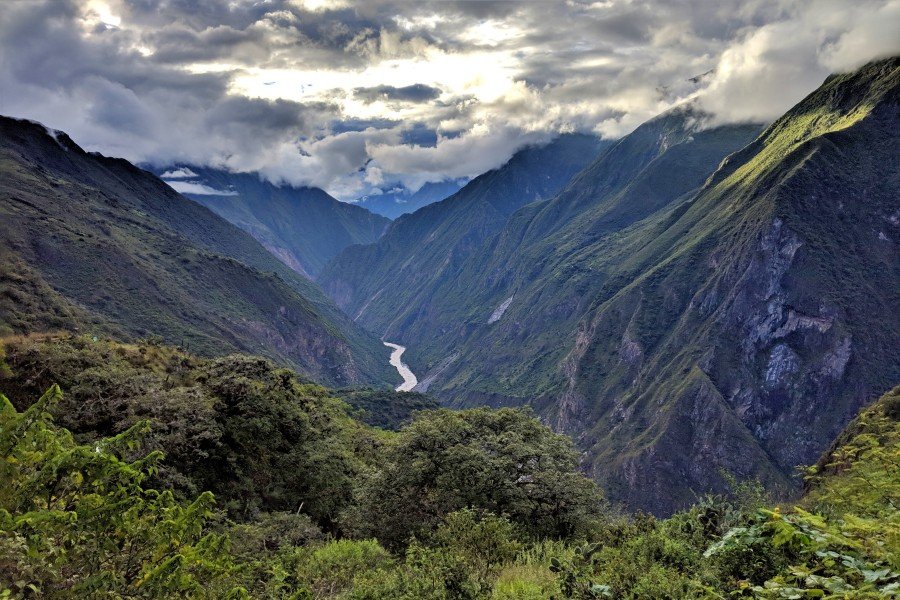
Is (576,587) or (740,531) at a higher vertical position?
(740,531)

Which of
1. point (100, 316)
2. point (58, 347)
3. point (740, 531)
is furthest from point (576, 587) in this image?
point (100, 316)

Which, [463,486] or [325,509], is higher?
[463,486]

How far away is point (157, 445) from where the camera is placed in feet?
84.1

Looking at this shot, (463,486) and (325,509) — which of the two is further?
(325,509)

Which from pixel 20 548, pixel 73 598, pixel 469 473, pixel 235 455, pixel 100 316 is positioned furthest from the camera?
pixel 100 316

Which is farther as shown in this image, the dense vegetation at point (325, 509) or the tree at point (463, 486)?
the tree at point (463, 486)

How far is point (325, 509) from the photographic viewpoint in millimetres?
32312

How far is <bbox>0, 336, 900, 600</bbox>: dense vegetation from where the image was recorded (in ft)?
23.5

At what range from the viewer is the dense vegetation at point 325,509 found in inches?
282

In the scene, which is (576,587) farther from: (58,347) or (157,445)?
(58,347)

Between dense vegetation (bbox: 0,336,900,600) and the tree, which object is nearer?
dense vegetation (bbox: 0,336,900,600)

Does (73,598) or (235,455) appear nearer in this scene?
(73,598)

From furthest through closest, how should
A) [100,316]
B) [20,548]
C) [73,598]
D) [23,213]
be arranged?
[23,213]
[100,316]
[73,598]
[20,548]

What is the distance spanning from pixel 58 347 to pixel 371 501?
1977 cm
